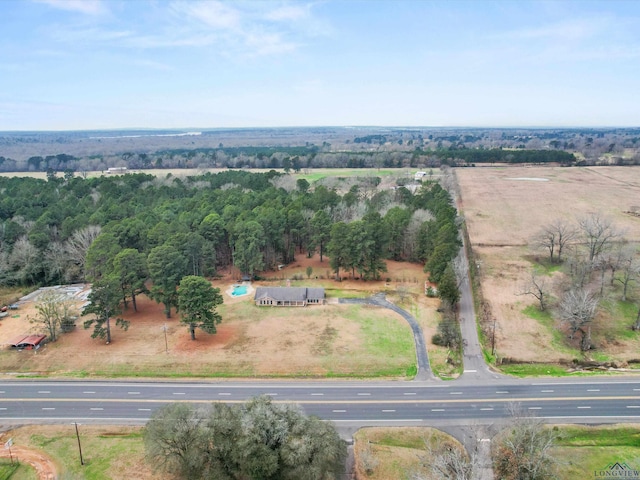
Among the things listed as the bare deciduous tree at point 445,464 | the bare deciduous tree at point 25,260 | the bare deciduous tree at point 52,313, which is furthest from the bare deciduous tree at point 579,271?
the bare deciduous tree at point 25,260

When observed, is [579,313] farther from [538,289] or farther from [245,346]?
[245,346]

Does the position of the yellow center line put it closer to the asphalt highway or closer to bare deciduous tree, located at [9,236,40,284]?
the asphalt highway

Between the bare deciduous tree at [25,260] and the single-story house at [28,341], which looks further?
the bare deciduous tree at [25,260]

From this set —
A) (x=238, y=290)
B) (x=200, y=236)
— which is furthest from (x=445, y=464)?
(x=200, y=236)

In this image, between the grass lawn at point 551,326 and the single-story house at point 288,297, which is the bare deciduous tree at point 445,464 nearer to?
the grass lawn at point 551,326

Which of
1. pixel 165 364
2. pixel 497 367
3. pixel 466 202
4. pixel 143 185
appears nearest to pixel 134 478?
pixel 165 364

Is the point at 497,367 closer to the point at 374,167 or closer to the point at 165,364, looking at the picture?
the point at 165,364

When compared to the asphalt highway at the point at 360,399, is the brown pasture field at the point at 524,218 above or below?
above
